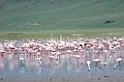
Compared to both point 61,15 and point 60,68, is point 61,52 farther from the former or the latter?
point 61,15

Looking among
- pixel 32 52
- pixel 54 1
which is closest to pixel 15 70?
pixel 32 52

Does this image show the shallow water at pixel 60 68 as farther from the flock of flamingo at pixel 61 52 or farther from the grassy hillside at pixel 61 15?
the grassy hillside at pixel 61 15

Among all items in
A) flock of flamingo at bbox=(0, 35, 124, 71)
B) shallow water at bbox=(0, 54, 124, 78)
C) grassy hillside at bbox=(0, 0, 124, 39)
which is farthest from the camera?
grassy hillside at bbox=(0, 0, 124, 39)

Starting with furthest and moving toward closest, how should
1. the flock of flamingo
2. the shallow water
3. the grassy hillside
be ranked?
the grassy hillside → the flock of flamingo → the shallow water

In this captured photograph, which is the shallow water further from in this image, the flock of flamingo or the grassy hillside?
the grassy hillside

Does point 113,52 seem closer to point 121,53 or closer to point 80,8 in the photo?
point 121,53

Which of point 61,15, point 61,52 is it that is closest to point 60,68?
point 61,52

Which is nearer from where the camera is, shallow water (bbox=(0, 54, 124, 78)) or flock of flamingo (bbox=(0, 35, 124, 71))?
shallow water (bbox=(0, 54, 124, 78))

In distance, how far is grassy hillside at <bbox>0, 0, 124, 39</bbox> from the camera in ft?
239

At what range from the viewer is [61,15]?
3329 inches

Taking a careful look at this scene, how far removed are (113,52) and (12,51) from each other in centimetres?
655

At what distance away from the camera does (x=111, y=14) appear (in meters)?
82.2

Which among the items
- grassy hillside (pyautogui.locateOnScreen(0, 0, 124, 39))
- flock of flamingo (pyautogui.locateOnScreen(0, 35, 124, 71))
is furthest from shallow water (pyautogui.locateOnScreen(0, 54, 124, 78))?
grassy hillside (pyautogui.locateOnScreen(0, 0, 124, 39))

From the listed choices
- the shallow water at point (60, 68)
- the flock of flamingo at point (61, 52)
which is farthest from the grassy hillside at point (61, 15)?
the shallow water at point (60, 68)
